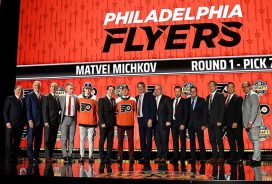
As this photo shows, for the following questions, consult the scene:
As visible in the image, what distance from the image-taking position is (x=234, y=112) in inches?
224

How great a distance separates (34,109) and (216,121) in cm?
341

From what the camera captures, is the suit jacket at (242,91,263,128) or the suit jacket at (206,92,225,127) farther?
the suit jacket at (206,92,225,127)

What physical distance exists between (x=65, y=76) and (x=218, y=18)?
3.84 meters

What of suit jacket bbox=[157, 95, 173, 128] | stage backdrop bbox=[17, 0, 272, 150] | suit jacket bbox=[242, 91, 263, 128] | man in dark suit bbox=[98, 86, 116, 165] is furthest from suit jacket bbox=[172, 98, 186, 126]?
man in dark suit bbox=[98, 86, 116, 165]

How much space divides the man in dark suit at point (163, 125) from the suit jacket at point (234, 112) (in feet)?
3.43

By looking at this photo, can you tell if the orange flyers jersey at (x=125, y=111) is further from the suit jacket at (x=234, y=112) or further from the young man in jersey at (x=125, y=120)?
the suit jacket at (x=234, y=112)

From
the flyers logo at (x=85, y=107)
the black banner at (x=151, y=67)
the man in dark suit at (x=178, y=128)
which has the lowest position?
the man in dark suit at (x=178, y=128)

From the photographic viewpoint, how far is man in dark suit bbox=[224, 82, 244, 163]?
5.61m

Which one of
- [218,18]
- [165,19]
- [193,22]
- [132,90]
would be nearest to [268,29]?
[218,18]

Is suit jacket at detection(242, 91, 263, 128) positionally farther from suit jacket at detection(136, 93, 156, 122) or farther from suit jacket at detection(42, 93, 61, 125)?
suit jacket at detection(42, 93, 61, 125)

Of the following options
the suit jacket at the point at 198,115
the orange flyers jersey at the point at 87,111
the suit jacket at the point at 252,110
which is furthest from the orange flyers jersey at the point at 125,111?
the suit jacket at the point at 252,110

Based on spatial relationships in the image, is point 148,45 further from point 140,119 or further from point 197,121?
point 197,121

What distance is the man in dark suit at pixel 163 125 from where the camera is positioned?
5828 mm

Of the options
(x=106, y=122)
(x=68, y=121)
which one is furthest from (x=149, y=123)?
(x=68, y=121)
